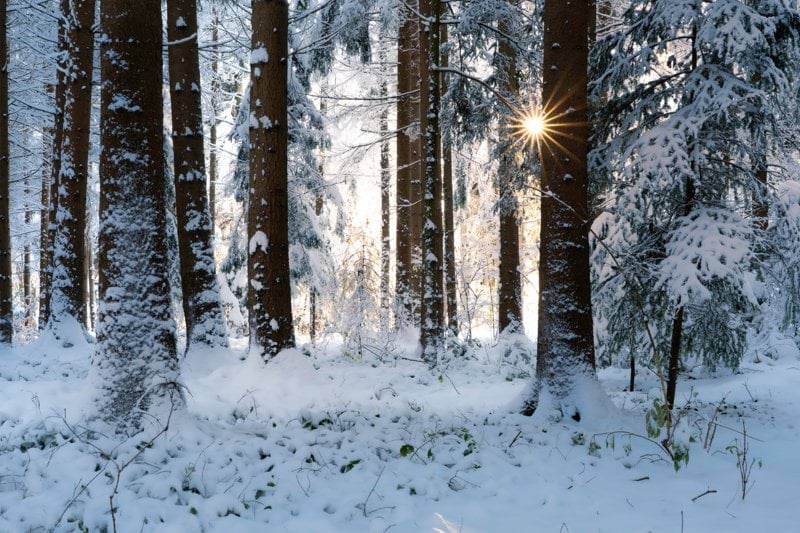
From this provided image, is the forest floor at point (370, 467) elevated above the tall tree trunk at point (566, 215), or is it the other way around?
the tall tree trunk at point (566, 215)

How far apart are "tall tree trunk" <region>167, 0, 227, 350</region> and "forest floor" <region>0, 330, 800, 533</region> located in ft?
6.02

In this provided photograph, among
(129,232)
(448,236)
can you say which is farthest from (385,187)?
(129,232)

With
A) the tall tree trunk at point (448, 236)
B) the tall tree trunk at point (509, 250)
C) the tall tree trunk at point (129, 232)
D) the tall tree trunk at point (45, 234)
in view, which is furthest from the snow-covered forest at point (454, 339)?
the tall tree trunk at point (448, 236)

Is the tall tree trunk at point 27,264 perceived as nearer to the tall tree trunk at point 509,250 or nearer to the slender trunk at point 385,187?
the slender trunk at point 385,187

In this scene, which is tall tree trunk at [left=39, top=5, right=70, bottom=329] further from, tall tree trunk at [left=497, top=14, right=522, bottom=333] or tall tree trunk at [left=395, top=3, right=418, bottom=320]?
tall tree trunk at [left=497, top=14, right=522, bottom=333]

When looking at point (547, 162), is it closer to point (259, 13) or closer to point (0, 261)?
point (259, 13)

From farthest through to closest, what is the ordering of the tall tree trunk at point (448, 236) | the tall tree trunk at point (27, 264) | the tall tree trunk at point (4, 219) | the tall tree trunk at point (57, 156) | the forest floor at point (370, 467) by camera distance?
the tall tree trunk at point (27, 264)
the tall tree trunk at point (448, 236)
the tall tree trunk at point (57, 156)
the tall tree trunk at point (4, 219)
the forest floor at point (370, 467)

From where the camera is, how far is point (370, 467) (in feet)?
13.3

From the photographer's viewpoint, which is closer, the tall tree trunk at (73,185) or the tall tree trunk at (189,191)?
the tall tree trunk at (189,191)

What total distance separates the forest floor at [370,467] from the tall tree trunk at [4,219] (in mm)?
4627

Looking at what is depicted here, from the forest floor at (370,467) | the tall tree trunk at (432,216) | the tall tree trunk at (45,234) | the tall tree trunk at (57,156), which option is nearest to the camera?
the forest floor at (370,467)

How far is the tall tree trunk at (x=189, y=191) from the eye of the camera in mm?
8008

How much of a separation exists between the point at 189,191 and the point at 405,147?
6.24 m

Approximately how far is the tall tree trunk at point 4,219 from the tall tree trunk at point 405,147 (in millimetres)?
8246
